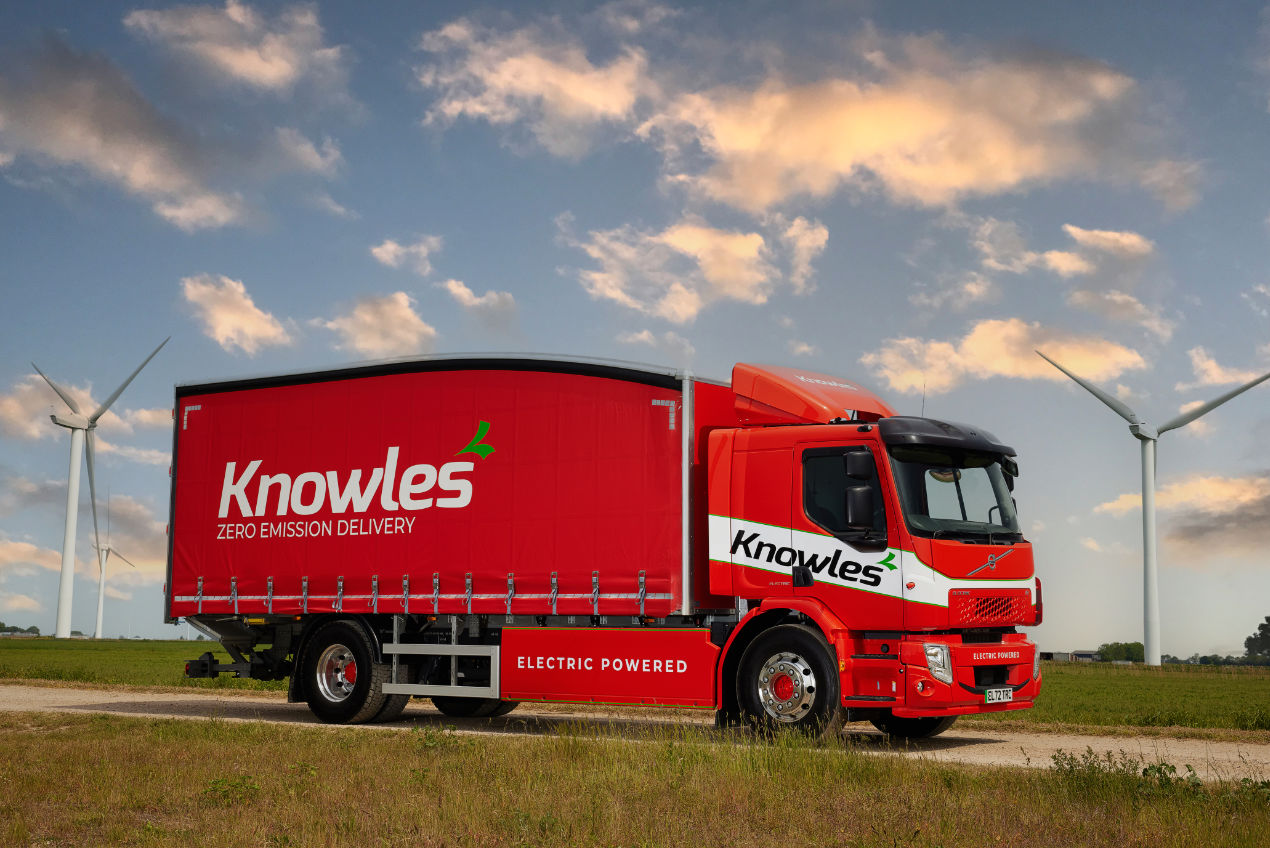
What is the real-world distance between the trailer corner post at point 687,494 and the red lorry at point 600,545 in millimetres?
30

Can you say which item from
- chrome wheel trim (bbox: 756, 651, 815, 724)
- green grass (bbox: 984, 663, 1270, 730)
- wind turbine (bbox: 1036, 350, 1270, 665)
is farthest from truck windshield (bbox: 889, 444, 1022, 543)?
wind turbine (bbox: 1036, 350, 1270, 665)

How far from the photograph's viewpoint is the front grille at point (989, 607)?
14367 mm

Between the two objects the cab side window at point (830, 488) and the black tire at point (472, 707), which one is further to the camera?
the black tire at point (472, 707)

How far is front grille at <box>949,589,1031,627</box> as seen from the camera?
47.1 ft

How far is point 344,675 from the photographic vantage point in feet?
61.2

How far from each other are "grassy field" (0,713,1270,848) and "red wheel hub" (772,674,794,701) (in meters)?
1.14

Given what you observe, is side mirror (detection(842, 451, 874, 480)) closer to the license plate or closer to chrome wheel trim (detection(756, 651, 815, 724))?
chrome wheel trim (detection(756, 651, 815, 724))

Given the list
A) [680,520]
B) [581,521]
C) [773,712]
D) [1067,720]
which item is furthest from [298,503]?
[1067,720]

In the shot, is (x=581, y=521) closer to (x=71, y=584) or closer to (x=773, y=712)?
(x=773, y=712)

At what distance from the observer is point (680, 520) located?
15.5m

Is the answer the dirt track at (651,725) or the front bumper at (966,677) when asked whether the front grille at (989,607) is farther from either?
the dirt track at (651,725)

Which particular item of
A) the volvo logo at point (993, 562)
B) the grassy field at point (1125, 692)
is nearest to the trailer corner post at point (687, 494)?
the volvo logo at point (993, 562)

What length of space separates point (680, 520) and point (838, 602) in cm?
217

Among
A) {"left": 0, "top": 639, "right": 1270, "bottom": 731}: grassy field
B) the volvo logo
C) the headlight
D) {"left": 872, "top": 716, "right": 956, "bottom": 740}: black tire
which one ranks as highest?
the volvo logo
